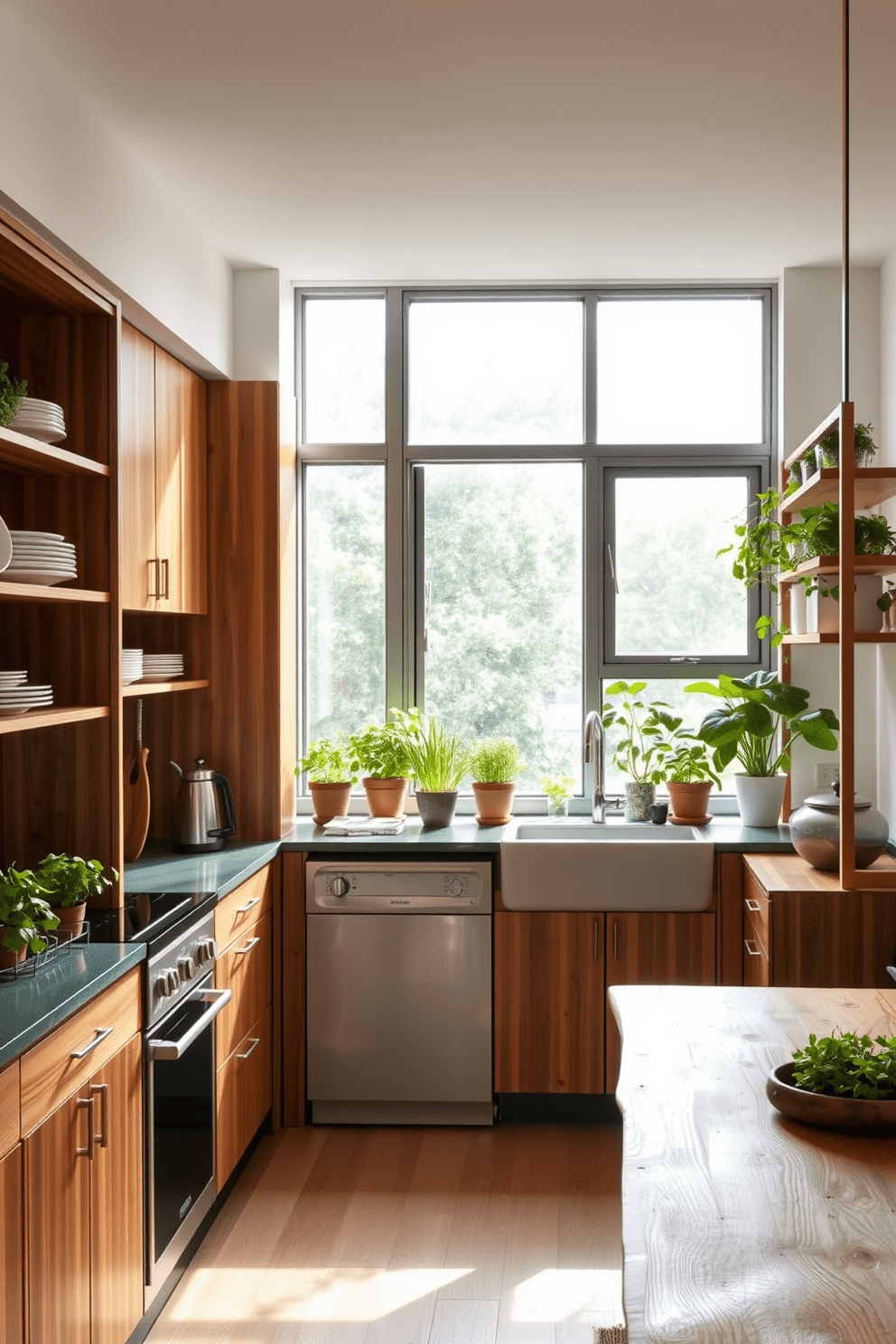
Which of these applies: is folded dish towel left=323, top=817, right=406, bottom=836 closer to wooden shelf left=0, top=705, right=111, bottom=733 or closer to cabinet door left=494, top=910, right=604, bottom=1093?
cabinet door left=494, top=910, right=604, bottom=1093

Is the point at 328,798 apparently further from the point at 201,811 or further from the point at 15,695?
the point at 15,695

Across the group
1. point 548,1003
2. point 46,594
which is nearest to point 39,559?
point 46,594

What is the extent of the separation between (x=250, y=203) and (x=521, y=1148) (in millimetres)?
3016

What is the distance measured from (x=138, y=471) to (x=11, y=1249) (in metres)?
2.04

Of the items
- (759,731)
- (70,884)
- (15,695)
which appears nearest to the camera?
(15,695)

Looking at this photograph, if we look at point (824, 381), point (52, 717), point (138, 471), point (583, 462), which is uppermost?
point (824, 381)

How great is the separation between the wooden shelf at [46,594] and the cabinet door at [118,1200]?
3.07 feet

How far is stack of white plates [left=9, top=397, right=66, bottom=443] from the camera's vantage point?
2449 millimetres

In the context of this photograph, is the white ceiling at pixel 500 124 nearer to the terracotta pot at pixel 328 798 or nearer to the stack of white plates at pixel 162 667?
the stack of white plates at pixel 162 667

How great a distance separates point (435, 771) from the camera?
4.18 m

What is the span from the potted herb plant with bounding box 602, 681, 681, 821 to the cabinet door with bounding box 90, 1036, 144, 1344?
2.17 m

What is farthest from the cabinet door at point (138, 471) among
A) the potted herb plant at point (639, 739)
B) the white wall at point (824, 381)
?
the white wall at point (824, 381)

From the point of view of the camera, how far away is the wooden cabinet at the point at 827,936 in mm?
3189

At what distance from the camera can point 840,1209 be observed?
1.41 metres
